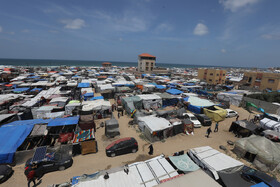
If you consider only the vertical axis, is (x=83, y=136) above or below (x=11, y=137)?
below

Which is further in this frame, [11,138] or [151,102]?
[151,102]

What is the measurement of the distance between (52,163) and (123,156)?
4.67 meters

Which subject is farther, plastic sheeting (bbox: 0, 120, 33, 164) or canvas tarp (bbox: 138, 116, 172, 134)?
canvas tarp (bbox: 138, 116, 172, 134)

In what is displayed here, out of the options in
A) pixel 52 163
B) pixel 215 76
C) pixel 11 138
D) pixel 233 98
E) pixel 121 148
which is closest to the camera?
pixel 52 163

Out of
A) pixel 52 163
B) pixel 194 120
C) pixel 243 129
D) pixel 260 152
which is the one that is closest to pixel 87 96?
pixel 52 163

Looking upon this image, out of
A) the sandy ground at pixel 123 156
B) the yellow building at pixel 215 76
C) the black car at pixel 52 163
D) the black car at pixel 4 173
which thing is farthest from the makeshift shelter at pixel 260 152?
the yellow building at pixel 215 76

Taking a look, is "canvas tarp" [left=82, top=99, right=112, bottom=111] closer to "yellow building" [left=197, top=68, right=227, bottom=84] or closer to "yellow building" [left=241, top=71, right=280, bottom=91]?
"yellow building" [left=197, top=68, right=227, bottom=84]

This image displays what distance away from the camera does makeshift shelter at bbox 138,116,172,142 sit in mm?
10988

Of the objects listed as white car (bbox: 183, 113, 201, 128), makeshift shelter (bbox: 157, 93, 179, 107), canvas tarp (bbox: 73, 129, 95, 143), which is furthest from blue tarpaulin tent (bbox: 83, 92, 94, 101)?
white car (bbox: 183, 113, 201, 128)

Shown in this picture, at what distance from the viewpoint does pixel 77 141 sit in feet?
30.7

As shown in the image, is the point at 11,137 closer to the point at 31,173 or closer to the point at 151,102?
the point at 31,173

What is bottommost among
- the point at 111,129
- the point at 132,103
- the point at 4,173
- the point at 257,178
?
the point at 4,173

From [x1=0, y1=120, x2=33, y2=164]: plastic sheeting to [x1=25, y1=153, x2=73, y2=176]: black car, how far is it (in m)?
1.47

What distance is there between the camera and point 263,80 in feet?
110
